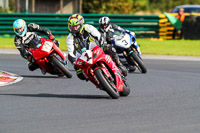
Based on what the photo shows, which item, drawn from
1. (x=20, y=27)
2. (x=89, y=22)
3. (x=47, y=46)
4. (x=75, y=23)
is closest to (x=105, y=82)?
(x=75, y=23)

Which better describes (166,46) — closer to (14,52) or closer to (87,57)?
(14,52)

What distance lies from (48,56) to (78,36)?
2048mm

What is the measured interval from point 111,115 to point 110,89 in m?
1.27

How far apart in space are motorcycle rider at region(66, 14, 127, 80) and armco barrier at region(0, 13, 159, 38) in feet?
46.9

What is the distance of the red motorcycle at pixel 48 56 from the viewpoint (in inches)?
473

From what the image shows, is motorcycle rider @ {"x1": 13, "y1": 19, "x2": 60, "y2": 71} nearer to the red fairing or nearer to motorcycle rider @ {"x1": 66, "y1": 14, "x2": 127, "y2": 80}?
motorcycle rider @ {"x1": 66, "y1": 14, "x2": 127, "y2": 80}

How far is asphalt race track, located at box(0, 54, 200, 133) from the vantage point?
6.70 m

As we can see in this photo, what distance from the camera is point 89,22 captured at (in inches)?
974

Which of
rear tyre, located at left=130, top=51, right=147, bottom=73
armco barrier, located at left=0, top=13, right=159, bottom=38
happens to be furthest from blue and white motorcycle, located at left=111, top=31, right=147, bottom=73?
armco barrier, located at left=0, top=13, right=159, bottom=38

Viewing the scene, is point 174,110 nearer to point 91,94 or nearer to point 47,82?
point 91,94

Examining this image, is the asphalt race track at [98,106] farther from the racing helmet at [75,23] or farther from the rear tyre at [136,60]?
the racing helmet at [75,23]

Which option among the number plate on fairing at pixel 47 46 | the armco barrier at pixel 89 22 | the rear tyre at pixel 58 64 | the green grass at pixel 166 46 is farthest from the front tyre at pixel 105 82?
the armco barrier at pixel 89 22

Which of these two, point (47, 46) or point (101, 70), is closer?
point (101, 70)

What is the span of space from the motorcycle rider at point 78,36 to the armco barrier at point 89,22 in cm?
1430
